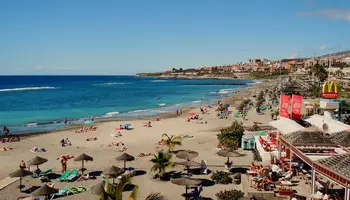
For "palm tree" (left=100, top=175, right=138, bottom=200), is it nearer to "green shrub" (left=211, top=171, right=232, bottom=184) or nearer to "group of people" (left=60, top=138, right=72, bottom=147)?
"green shrub" (left=211, top=171, right=232, bottom=184)

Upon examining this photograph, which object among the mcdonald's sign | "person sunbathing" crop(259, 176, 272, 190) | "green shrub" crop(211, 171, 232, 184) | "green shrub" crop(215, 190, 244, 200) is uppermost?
the mcdonald's sign

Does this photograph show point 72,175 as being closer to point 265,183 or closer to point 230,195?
point 230,195

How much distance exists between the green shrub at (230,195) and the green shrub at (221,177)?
1.50 meters

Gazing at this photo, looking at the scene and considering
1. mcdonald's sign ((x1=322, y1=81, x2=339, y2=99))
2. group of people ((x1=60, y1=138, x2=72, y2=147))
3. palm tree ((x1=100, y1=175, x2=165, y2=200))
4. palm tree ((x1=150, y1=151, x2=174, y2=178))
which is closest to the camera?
palm tree ((x1=100, y1=175, x2=165, y2=200))

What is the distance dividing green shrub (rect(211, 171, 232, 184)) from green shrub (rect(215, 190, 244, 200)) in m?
1.50

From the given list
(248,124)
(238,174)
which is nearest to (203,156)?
(238,174)

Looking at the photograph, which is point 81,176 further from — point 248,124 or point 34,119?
point 34,119

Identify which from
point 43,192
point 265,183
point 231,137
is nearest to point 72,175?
A: point 43,192

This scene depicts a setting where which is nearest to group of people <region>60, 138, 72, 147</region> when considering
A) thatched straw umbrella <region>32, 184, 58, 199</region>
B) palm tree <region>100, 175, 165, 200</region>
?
thatched straw umbrella <region>32, 184, 58, 199</region>

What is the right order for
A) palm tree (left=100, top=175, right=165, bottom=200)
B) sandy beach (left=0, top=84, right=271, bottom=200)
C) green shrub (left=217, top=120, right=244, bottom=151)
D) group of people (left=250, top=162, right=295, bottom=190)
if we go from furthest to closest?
green shrub (left=217, top=120, right=244, bottom=151) → sandy beach (left=0, top=84, right=271, bottom=200) → group of people (left=250, top=162, right=295, bottom=190) → palm tree (left=100, top=175, right=165, bottom=200)

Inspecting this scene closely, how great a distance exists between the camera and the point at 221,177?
14891 mm

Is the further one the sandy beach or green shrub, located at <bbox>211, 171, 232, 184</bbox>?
green shrub, located at <bbox>211, 171, 232, 184</bbox>

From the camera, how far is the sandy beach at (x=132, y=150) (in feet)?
47.2

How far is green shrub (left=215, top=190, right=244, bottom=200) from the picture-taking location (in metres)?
12.3
